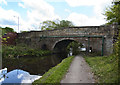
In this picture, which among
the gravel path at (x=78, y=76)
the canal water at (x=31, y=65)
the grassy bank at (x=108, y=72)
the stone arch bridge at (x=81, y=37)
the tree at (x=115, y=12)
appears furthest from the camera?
the stone arch bridge at (x=81, y=37)

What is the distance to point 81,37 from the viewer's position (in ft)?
41.1

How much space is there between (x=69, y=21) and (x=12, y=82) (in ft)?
111

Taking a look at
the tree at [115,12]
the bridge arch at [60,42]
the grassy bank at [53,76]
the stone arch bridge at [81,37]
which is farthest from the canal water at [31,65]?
the tree at [115,12]

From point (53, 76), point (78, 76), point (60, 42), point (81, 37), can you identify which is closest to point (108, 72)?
point (78, 76)

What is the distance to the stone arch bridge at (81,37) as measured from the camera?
34.9ft

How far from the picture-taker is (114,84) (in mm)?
2686

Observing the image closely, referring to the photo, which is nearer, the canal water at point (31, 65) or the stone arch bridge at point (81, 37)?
the canal water at point (31, 65)

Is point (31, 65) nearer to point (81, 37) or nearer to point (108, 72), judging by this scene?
point (108, 72)

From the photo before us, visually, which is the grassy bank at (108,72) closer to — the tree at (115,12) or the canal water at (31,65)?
the tree at (115,12)

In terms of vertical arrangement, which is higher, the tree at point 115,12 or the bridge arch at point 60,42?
the tree at point 115,12

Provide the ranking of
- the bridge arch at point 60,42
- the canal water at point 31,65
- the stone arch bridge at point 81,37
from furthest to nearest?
1. the bridge arch at point 60,42
2. the stone arch bridge at point 81,37
3. the canal water at point 31,65

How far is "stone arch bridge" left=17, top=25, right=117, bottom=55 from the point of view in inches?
419

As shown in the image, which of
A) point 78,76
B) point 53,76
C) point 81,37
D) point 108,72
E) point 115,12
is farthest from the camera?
point 81,37

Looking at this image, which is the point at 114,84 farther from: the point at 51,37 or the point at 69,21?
the point at 69,21
